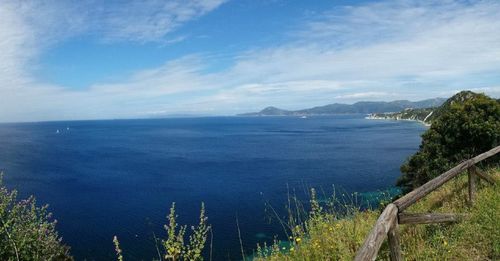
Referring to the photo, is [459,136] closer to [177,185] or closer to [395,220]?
[395,220]

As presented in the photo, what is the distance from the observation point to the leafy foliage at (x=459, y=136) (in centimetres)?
2480

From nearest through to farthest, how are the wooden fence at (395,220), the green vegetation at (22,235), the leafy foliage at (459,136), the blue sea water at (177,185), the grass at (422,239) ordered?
the wooden fence at (395,220) < the grass at (422,239) < the green vegetation at (22,235) < the leafy foliage at (459,136) < the blue sea water at (177,185)

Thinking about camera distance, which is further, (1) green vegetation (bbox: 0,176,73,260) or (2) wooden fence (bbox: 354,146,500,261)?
(1) green vegetation (bbox: 0,176,73,260)

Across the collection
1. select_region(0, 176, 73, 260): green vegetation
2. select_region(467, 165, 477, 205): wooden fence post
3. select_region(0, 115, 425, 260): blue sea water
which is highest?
select_region(467, 165, 477, 205): wooden fence post

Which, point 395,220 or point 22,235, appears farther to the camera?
point 22,235

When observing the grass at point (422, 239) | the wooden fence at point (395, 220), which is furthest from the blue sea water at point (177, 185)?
the wooden fence at point (395, 220)

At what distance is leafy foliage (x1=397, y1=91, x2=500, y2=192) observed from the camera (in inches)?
976

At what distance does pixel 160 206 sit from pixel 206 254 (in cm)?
1766

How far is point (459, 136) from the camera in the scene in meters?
26.3

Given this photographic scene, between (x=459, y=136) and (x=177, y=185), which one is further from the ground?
(x=459, y=136)

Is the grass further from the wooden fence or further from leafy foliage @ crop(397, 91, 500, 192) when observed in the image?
leafy foliage @ crop(397, 91, 500, 192)

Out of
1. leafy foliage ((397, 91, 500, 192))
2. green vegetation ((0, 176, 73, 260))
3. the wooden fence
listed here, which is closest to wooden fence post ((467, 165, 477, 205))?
the wooden fence

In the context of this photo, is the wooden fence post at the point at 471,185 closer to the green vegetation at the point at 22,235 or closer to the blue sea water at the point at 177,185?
the green vegetation at the point at 22,235

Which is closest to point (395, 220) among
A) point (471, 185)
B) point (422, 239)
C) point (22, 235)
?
point (422, 239)
